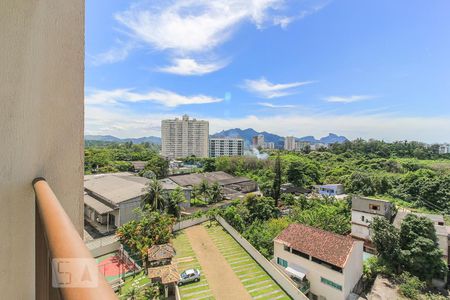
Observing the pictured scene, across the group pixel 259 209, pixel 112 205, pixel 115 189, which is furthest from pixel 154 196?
pixel 259 209

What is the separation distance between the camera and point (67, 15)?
1.03 m

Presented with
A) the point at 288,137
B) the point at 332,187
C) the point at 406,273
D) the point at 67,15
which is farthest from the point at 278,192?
the point at 288,137

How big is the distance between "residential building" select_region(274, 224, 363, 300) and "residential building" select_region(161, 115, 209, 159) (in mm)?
44545

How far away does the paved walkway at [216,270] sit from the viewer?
697 centimetres

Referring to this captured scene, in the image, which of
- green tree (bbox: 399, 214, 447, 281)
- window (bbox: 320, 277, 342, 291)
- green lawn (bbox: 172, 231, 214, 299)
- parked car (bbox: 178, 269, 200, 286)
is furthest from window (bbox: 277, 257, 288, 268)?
green tree (bbox: 399, 214, 447, 281)

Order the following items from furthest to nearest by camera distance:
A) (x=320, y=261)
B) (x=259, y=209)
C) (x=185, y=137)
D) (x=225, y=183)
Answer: (x=185, y=137)
(x=225, y=183)
(x=259, y=209)
(x=320, y=261)

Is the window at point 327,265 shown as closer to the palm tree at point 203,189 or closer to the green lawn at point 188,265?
the green lawn at point 188,265

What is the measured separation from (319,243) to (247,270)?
9.12 feet

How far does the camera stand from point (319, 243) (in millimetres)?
8641

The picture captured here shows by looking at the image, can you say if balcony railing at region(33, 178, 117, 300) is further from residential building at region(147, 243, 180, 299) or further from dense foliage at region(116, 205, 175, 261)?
dense foliage at region(116, 205, 175, 261)

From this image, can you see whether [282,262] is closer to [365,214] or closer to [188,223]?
[188,223]

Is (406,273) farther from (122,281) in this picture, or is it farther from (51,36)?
(51,36)

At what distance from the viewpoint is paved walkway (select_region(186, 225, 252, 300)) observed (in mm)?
6966

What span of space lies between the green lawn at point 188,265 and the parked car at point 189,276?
115 mm
